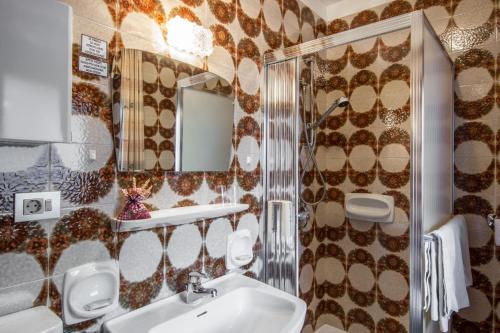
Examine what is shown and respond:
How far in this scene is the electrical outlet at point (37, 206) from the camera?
2.97 ft

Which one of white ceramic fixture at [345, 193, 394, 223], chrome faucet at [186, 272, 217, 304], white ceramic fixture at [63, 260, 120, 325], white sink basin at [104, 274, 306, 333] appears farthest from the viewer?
white ceramic fixture at [345, 193, 394, 223]

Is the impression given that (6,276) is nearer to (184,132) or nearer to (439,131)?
(184,132)

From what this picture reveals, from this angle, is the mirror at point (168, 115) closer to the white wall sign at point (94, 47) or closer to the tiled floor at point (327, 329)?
the white wall sign at point (94, 47)

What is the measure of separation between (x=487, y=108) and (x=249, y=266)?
1.76 m

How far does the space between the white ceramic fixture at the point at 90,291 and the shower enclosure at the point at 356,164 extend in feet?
3.04

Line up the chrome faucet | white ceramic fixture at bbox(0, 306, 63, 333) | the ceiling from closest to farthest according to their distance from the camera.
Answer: white ceramic fixture at bbox(0, 306, 63, 333) < the chrome faucet < the ceiling

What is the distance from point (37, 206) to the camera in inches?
36.9

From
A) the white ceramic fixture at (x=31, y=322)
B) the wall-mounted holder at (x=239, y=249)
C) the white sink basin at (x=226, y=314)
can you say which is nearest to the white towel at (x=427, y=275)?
the white sink basin at (x=226, y=314)

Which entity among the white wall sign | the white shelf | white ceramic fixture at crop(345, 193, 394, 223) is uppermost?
the white wall sign

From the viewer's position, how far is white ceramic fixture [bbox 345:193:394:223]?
209 cm

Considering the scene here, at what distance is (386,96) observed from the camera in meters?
2.13

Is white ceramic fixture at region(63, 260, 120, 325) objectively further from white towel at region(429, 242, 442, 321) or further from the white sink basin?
white towel at region(429, 242, 442, 321)

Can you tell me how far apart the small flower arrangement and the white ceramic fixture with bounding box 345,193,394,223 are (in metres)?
1.60

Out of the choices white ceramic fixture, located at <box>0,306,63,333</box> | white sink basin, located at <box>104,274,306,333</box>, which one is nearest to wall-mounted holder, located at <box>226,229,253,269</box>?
white sink basin, located at <box>104,274,306,333</box>
